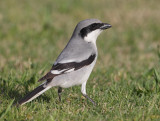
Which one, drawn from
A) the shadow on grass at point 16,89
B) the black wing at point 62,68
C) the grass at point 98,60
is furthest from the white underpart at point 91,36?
the shadow on grass at point 16,89

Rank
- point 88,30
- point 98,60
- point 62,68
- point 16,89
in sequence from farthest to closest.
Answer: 1. point 98,60
2. point 16,89
3. point 88,30
4. point 62,68

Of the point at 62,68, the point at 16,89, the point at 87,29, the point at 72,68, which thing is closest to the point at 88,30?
the point at 87,29

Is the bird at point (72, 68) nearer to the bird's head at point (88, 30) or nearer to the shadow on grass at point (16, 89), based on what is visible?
the bird's head at point (88, 30)

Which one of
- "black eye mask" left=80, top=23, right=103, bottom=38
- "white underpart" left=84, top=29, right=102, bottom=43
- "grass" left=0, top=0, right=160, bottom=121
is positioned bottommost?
"grass" left=0, top=0, right=160, bottom=121

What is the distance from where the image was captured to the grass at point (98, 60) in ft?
15.7

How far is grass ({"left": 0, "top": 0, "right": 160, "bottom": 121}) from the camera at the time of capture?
479 centimetres

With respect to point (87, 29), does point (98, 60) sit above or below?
below

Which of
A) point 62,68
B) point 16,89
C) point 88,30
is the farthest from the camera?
point 16,89

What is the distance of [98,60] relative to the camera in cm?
816

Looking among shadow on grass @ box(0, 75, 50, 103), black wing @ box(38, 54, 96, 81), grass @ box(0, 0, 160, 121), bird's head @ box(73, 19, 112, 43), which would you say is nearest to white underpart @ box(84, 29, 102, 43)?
bird's head @ box(73, 19, 112, 43)

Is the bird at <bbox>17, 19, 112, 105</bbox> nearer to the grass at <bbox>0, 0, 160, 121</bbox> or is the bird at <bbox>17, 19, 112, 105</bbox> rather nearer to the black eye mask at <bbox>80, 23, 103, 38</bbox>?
the black eye mask at <bbox>80, 23, 103, 38</bbox>

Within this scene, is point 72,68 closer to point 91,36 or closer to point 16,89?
point 91,36

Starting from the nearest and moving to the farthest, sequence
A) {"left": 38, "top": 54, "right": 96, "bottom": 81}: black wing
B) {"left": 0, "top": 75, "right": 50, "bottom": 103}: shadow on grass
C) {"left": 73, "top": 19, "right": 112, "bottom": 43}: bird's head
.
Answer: {"left": 38, "top": 54, "right": 96, "bottom": 81}: black wing
{"left": 0, "top": 75, "right": 50, "bottom": 103}: shadow on grass
{"left": 73, "top": 19, "right": 112, "bottom": 43}: bird's head

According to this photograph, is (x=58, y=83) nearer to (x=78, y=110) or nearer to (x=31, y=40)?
(x=78, y=110)
